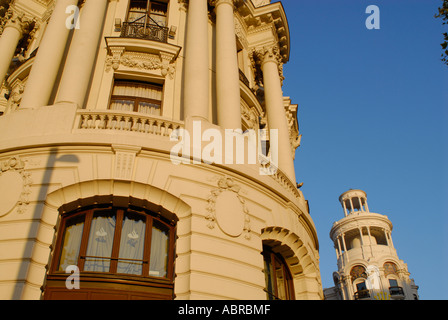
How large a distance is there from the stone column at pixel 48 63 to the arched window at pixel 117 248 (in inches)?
182

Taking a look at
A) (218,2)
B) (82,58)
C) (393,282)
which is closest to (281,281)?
(82,58)

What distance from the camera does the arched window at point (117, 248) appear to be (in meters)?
10.8

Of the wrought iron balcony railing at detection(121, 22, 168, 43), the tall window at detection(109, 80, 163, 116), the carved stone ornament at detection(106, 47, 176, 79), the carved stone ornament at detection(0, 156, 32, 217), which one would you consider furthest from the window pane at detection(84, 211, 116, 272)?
the wrought iron balcony railing at detection(121, 22, 168, 43)

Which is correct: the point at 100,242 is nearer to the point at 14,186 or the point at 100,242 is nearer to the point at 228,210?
the point at 14,186

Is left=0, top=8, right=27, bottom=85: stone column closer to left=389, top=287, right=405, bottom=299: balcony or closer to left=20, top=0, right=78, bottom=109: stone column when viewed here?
left=20, top=0, right=78, bottom=109: stone column

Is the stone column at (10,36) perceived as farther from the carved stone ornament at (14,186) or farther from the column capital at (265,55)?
the column capital at (265,55)

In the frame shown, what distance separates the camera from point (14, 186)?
1114 centimetres

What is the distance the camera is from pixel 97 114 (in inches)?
505

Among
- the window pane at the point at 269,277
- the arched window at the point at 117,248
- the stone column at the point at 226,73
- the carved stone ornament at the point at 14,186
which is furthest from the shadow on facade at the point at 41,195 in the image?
the window pane at the point at 269,277

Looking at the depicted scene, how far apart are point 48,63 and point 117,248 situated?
7.74 m

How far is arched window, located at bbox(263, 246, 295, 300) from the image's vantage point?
1378 centimetres
